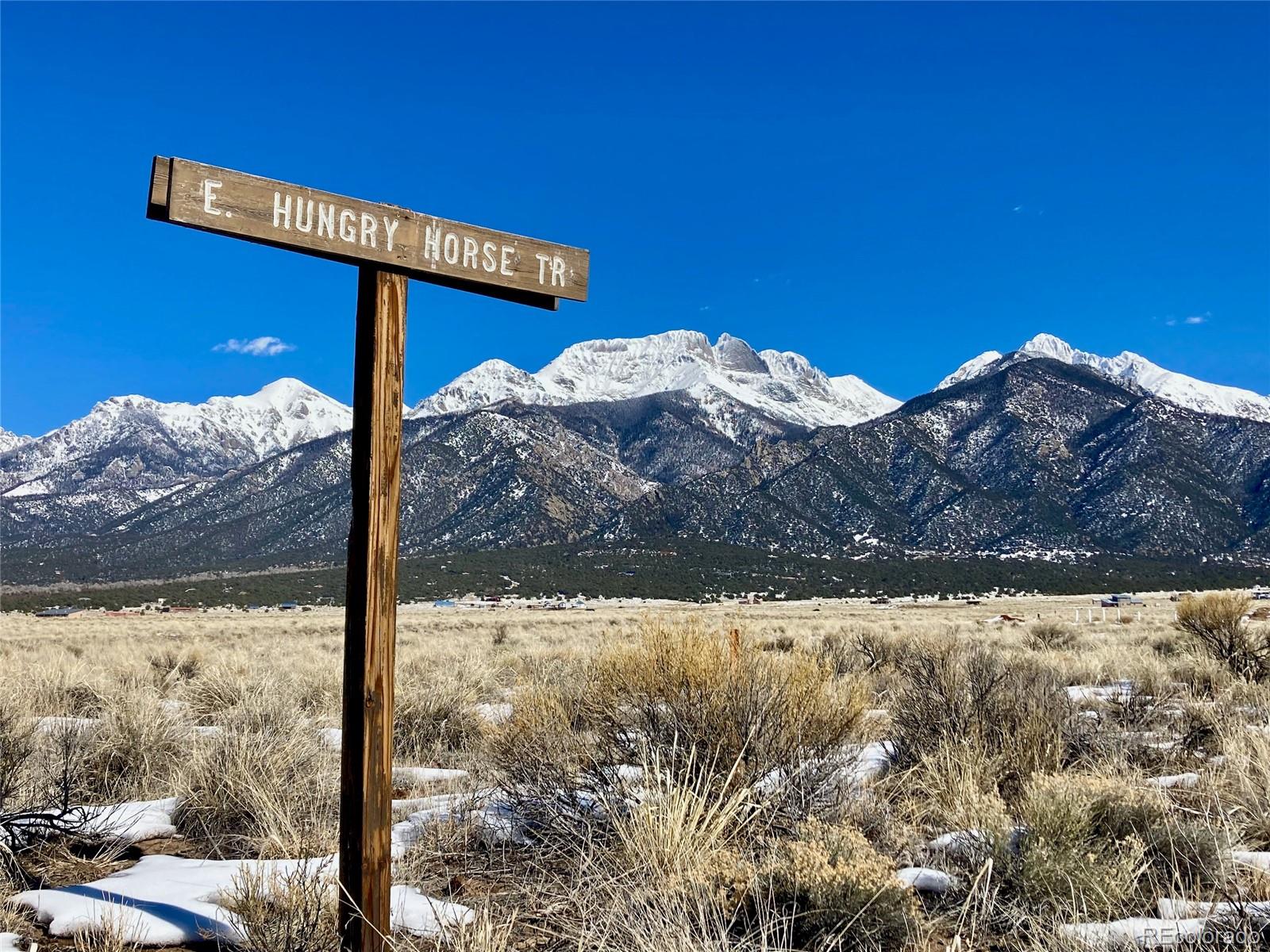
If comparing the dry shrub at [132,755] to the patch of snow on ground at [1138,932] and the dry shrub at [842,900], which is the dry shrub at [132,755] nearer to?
the dry shrub at [842,900]

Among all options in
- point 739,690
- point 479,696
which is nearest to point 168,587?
point 479,696

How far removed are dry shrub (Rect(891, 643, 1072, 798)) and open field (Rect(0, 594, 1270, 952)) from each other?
1.1 inches

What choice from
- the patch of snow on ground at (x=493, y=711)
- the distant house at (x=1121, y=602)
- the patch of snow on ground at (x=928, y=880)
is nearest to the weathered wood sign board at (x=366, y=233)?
the patch of snow on ground at (x=928, y=880)

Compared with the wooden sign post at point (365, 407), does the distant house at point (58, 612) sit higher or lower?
lower

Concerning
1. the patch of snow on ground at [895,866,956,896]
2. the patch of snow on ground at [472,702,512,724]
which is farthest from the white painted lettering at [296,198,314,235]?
the patch of snow on ground at [472,702,512,724]

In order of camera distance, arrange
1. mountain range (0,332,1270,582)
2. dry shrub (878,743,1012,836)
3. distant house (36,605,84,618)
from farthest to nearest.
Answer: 1. mountain range (0,332,1270,582)
2. distant house (36,605,84,618)
3. dry shrub (878,743,1012,836)

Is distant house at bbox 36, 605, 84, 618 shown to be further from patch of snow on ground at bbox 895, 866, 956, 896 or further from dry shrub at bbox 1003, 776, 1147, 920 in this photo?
dry shrub at bbox 1003, 776, 1147, 920

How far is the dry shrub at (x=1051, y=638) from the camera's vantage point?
18.0 metres

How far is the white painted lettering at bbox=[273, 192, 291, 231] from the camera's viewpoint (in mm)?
3596

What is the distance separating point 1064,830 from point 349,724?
3.26 metres

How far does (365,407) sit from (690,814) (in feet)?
8.09

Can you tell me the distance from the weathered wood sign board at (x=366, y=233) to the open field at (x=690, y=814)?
2407 mm

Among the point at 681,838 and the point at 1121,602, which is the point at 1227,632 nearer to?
the point at 681,838

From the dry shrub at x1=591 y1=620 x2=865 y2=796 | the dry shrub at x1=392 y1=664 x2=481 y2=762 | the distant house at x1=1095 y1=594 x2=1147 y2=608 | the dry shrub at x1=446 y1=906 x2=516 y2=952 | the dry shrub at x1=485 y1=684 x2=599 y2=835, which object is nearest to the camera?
the dry shrub at x1=446 y1=906 x2=516 y2=952
